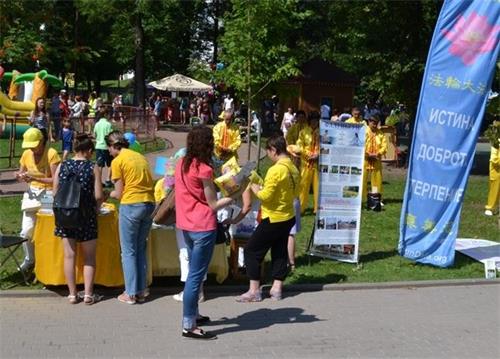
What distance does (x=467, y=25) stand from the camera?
873cm

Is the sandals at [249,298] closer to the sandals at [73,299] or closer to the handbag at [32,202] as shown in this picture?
the sandals at [73,299]

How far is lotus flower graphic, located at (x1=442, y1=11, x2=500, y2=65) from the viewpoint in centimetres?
869

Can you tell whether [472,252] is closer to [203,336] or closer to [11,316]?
[203,336]

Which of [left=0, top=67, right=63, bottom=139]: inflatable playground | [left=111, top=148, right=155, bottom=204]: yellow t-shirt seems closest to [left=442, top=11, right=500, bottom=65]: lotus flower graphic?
[left=111, top=148, right=155, bottom=204]: yellow t-shirt

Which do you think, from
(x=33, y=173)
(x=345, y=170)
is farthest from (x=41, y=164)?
(x=345, y=170)

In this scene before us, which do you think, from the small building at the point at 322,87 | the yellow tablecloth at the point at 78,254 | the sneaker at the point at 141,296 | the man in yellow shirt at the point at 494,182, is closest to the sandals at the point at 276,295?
the sneaker at the point at 141,296

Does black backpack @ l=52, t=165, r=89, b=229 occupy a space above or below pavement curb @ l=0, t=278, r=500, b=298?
above

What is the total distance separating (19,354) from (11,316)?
1.07 meters

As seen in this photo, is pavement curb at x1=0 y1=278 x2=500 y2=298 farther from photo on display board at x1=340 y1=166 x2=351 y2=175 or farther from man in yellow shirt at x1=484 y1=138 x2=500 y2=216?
man in yellow shirt at x1=484 y1=138 x2=500 y2=216

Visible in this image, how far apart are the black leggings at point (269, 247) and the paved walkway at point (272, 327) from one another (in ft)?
1.18

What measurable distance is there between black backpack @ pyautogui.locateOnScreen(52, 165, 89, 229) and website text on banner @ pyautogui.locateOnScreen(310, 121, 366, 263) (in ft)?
11.2

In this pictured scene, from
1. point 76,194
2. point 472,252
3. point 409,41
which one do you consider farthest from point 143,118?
point 76,194

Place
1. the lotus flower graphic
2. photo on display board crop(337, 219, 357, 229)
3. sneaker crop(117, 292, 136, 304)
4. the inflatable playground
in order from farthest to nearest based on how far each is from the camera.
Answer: the inflatable playground, photo on display board crop(337, 219, 357, 229), the lotus flower graphic, sneaker crop(117, 292, 136, 304)

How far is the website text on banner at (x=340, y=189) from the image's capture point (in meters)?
8.92
